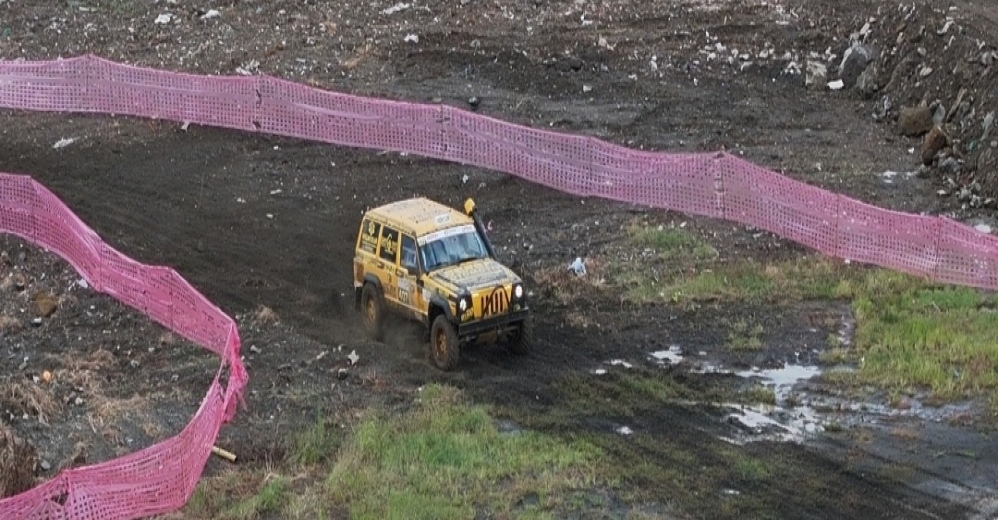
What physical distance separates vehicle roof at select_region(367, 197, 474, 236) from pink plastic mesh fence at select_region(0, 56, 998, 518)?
2613mm

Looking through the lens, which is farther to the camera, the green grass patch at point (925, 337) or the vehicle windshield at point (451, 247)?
the vehicle windshield at point (451, 247)

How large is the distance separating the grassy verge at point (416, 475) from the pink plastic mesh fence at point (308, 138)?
0.86m

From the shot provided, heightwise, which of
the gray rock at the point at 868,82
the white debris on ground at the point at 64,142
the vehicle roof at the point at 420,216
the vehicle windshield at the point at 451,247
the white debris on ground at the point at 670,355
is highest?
the gray rock at the point at 868,82

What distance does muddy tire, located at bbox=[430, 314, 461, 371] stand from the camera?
60.0ft

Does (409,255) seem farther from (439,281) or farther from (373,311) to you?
(373,311)

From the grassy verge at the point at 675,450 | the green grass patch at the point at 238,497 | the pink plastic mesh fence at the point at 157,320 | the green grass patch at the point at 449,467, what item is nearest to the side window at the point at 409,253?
the green grass patch at the point at 449,467

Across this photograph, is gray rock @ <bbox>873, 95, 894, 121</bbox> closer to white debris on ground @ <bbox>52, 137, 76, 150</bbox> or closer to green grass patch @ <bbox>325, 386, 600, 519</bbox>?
green grass patch @ <bbox>325, 386, 600, 519</bbox>

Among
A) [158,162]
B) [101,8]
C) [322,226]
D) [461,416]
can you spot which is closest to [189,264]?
[322,226]

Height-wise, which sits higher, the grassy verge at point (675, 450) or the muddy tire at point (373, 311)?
the muddy tire at point (373, 311)

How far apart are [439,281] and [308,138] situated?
9.57m

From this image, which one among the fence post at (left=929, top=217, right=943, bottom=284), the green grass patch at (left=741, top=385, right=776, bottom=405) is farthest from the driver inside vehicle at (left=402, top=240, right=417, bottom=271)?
the fence post at (left=929, top=217, right=943, bottom=284)

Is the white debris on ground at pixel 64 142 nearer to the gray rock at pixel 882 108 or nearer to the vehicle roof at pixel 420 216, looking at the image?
the vehicle roof at pixel 420 216

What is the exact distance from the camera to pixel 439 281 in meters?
18.5

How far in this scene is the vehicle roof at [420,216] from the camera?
19047 mm
